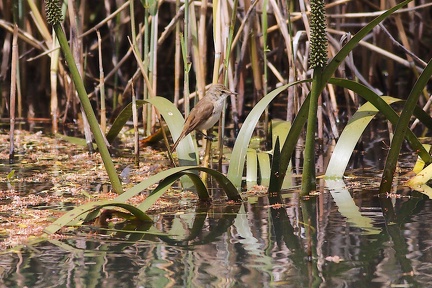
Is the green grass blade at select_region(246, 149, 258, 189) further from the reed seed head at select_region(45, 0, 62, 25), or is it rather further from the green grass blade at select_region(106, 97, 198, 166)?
the reed seed head at select_region(45, 0, 62, 25)

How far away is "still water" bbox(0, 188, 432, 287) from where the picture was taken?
2615 millimetres

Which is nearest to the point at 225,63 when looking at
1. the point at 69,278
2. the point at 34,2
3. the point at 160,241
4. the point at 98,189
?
the point at 98,189

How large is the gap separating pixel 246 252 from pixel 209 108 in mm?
1752

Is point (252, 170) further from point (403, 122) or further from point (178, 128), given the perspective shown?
point (403, 122)

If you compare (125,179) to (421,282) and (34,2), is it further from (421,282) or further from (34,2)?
(34,2)

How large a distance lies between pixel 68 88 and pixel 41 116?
801mm

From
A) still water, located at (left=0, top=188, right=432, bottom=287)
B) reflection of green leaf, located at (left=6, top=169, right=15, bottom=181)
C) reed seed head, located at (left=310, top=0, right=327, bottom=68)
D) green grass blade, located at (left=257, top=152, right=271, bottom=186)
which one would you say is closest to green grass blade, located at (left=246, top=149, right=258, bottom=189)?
green grass blade, located at (left=257, top=152, right=271, bottom=186)

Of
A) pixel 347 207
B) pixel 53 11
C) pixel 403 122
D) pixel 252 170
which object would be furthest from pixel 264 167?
pixel 53 11

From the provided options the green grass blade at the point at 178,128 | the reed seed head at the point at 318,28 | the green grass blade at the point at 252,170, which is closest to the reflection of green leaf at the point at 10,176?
the green grass blade at the point at 178,128

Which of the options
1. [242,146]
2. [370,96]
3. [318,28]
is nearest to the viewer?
[318,28]

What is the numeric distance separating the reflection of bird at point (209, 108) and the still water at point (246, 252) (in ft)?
3.27

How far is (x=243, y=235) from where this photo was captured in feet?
10.5

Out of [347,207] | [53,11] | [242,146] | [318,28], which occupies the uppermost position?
[53,11]

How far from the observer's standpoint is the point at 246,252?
2953 millimetres
